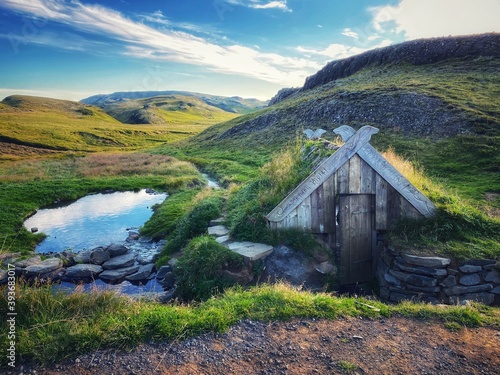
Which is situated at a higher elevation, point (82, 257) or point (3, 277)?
point (3, 277)

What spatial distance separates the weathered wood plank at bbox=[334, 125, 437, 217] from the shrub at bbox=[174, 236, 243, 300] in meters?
4.39

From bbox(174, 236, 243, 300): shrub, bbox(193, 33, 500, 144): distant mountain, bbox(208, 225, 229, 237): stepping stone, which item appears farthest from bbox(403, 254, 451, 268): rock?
bbox(193, 33, 500, 144): distant mountain

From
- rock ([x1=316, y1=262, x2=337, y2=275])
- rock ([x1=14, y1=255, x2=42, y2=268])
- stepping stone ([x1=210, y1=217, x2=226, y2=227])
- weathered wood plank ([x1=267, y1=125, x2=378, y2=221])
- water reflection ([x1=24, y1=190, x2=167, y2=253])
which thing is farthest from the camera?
water reflection ([x1=24, y1=190, x2=167, y2=253])

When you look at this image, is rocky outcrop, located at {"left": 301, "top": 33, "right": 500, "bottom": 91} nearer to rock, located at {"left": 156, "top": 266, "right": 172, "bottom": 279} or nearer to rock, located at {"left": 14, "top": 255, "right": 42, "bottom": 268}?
rock, located at {"left": 156, "top": 266, "right": 172, "bottom": 279}

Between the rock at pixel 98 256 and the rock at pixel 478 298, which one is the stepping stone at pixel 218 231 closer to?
the rock at pixel 98 256

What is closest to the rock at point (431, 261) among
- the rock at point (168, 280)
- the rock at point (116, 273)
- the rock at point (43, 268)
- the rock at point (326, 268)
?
the rock at point (326, 268)

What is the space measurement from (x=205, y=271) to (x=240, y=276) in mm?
906

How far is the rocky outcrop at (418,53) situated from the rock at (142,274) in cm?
4051

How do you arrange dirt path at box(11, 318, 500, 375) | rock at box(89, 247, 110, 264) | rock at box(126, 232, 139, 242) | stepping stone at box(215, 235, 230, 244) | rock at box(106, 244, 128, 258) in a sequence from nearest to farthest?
dirt path at box(11, 318, 500, 375) → stepping stone at box(215, 235, 230, 244) → rock at box(89, 247, 110, 264) → rock at box(106, 244, 128, 258) → rock at box(126, 232, 139, 242)

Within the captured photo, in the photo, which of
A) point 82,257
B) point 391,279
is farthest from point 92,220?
point 391,279

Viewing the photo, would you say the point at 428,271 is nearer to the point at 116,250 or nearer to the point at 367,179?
the point at 367,179

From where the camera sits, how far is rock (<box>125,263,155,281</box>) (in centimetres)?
1127

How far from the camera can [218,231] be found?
10.3 m

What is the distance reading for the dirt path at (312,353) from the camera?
4707 mm
